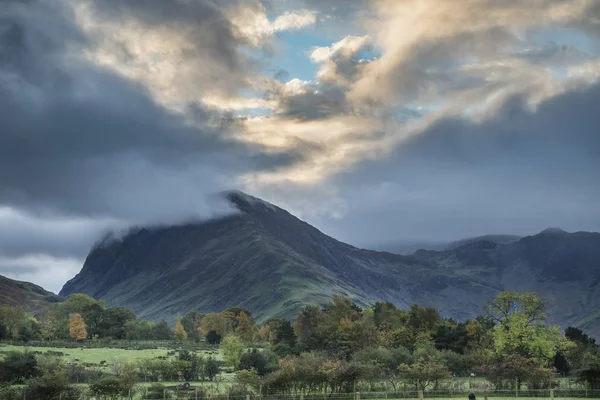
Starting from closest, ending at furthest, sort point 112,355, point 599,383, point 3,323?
1. point 599,383
2. point 112,355
3. point 3,323

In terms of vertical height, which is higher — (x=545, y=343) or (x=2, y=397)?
(x=545, y=343)

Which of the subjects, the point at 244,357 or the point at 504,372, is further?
the point at 244,357

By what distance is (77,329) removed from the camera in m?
191

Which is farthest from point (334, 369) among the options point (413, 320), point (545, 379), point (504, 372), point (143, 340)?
point (143, 340)

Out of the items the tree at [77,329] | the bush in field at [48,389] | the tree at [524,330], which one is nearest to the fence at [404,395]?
the bush in field at [48,389]

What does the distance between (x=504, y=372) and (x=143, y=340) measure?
138 meters

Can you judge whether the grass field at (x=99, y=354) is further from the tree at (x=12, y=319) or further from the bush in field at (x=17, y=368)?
the tree at (x=12, y=319)

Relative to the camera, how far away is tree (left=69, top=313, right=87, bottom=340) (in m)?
190

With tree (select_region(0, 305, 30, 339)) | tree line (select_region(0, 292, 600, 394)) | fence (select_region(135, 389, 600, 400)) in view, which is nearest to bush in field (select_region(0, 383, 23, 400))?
fence (select_region(135, 389, 600, 400))

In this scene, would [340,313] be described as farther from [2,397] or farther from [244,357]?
[2,397]

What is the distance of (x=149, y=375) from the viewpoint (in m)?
106

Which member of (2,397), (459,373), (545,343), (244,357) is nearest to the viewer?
(2,397)

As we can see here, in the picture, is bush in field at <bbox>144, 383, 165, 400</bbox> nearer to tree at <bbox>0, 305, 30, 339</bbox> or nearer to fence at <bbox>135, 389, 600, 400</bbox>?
fence at <bbox>135, 389, 600, 400</bbox>

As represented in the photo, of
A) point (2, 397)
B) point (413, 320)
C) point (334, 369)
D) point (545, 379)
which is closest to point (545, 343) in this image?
point (545, 379)
